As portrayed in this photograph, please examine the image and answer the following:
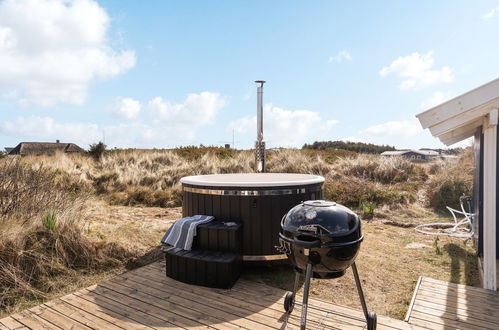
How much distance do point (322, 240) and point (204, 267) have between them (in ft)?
5.34

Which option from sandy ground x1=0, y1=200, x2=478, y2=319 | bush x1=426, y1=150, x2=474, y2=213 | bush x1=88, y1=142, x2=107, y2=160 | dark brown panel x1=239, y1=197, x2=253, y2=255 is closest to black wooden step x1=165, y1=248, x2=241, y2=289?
dark brown panel x1=239, y1=197, x2=253, y2=255

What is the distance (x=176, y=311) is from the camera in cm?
296

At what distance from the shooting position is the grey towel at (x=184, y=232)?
3752 millimetres

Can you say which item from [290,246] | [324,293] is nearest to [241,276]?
[324,293]

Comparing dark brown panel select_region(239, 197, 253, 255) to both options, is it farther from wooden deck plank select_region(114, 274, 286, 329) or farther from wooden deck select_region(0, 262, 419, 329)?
wooden deck plank select_region(114, 274, 286, 329)

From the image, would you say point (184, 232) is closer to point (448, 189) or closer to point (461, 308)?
point (461, 308)

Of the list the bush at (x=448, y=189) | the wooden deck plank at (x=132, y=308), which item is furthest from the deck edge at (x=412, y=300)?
the bush at (x=448, y=189)

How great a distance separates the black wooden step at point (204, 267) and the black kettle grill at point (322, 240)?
110 centimetres

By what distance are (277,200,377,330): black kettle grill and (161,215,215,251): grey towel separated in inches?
58.8

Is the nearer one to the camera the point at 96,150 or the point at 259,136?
the point at 259,136

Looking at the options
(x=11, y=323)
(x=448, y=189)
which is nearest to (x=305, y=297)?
(x=11, y=323)

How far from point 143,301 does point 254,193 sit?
5.25 ft

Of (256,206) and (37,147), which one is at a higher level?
(37,147)

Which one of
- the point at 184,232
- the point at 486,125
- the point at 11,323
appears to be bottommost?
the point at 11,323
